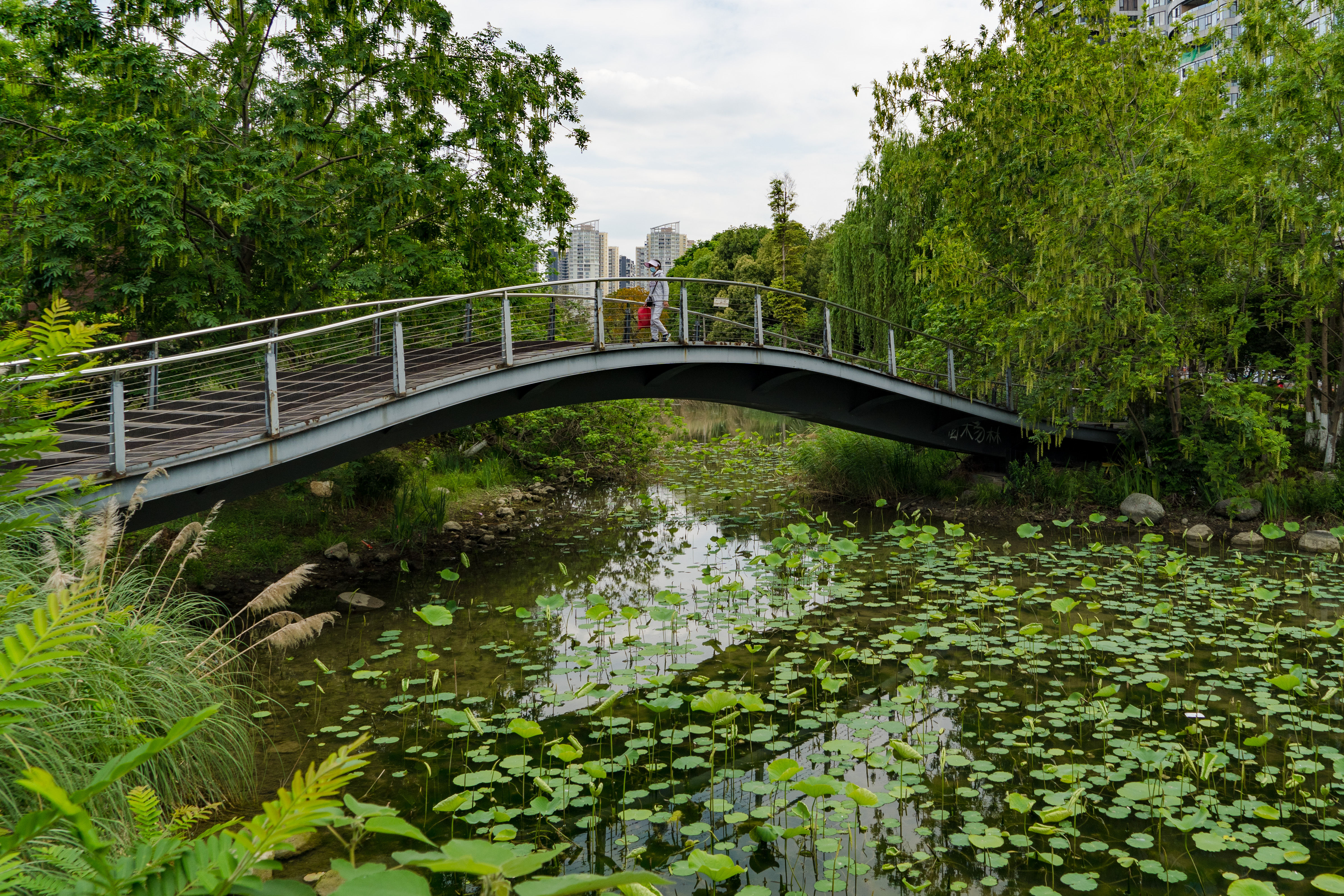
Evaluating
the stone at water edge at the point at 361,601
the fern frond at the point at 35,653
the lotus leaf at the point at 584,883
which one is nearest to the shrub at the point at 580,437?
the stone at water edge at the point at 361,601

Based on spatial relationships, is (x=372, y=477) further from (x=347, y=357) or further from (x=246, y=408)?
(x=246, y=408)

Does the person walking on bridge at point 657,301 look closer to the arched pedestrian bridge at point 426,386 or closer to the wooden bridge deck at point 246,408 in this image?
the arched pedestrian bridge at point 426,386

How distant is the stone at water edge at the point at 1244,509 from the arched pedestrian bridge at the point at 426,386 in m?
2.46

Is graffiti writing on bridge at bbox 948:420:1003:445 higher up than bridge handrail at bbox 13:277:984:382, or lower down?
lower down

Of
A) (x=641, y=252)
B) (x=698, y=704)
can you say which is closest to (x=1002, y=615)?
(x=698, y=704)

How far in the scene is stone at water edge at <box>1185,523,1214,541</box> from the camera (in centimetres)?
1059

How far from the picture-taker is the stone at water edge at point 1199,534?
10.6 metres

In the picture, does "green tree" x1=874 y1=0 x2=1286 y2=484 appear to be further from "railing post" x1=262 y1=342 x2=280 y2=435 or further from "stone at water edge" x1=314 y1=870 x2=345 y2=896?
"stone at water edge" x1=314 y1=870 x2=345 y2=896

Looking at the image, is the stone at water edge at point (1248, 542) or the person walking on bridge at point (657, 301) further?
the person walking on bridge at point (657, 301)

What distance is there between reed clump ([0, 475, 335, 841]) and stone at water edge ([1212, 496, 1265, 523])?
Answer: 37.2ft

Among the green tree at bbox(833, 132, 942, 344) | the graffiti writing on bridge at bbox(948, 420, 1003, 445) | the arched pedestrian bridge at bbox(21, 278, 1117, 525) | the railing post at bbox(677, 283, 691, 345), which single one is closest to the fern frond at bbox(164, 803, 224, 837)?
the arched pedestrian bridge at bbox(21, 278, 1117, 525)

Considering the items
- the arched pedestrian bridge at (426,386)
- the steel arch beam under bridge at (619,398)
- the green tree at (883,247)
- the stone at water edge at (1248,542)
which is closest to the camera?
the arched pedestrian bridge at (426,386)

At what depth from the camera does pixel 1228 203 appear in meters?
10.9

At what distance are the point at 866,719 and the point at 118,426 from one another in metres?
5.51
